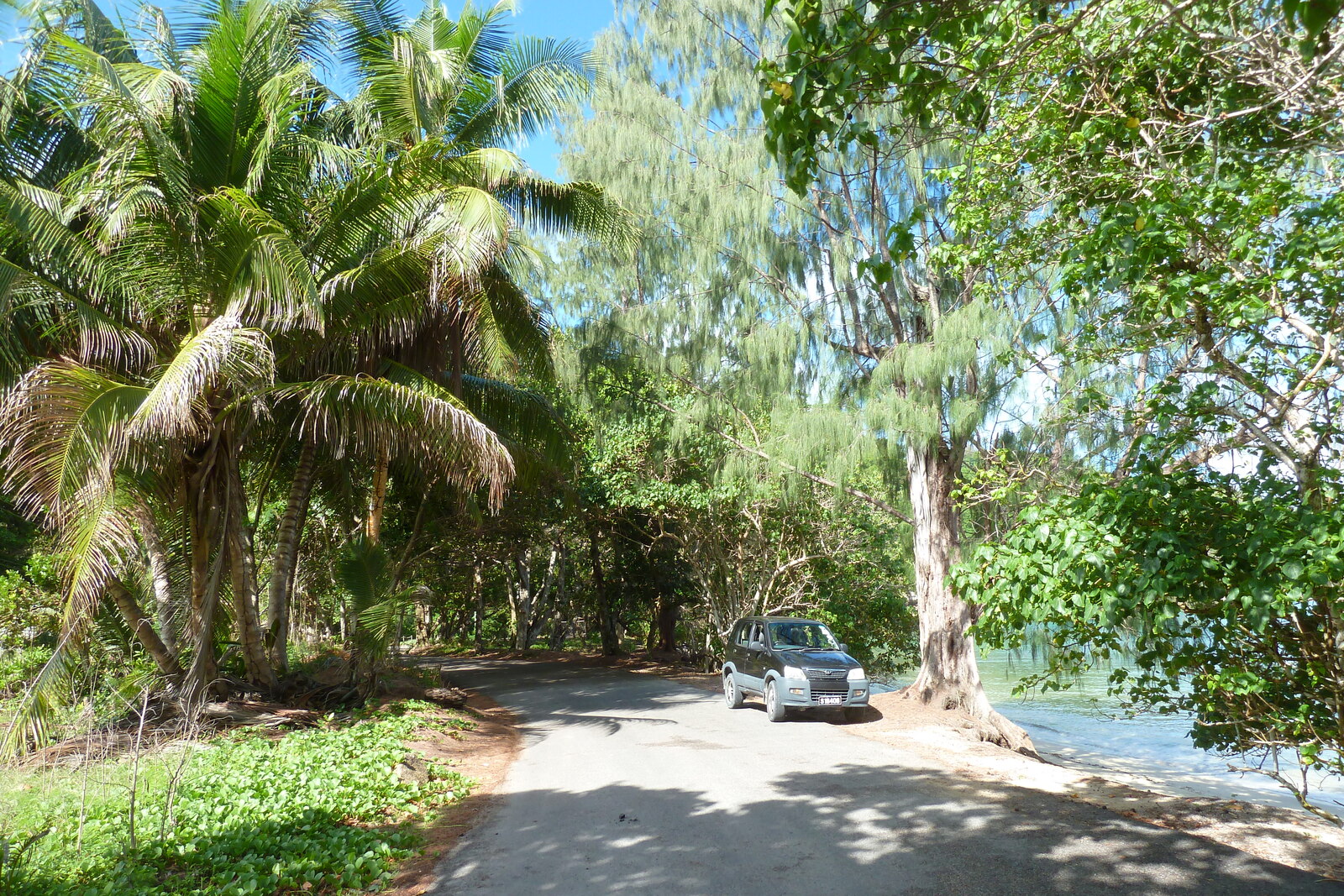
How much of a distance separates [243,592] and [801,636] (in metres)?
8.80

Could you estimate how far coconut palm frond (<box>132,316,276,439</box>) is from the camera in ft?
28.0

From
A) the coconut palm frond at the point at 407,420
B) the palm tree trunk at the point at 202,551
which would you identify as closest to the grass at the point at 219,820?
the palm tree trunk at the point at 202,551

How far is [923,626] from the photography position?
1465 cm

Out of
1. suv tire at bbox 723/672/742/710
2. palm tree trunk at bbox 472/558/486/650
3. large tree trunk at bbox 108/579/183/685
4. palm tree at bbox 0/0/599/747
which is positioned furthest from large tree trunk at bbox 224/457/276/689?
palm tree trunk at bbox 472/558/486/650

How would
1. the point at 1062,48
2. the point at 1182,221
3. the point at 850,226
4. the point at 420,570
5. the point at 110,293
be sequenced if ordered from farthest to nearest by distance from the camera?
the point at 420,570 → the point at 850,226 → the point at 110,293 → the point at 1062,48 → the point at 1182,221

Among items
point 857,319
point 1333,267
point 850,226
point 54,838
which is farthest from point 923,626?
point 54,838

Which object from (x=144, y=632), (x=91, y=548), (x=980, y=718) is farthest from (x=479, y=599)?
(x=91, y=548)

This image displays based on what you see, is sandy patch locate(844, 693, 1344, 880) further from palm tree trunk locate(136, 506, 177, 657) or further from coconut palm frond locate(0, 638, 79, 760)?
palm tree trunk locate(136, 506, 177, 657)

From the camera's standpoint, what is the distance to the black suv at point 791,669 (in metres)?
13.0

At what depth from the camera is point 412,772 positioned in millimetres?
8766

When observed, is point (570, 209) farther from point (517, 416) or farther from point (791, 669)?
point (791, 669)

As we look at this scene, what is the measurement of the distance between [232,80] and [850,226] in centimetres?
944

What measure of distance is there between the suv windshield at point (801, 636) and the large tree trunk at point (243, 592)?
788cm

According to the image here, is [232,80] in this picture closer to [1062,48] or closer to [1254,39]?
[1062,48]
